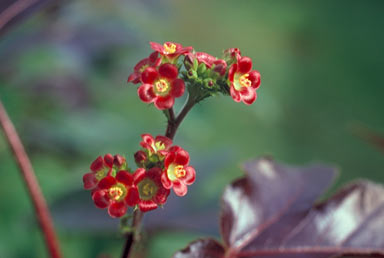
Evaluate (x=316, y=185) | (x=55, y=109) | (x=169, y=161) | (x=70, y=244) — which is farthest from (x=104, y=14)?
(x=169, y=161)

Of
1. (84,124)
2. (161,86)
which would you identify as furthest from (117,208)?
(84,124)

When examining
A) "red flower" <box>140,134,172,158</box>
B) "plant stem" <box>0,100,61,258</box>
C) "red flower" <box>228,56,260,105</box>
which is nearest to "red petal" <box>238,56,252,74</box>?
"red flower" <box>228,56,260,105</box>

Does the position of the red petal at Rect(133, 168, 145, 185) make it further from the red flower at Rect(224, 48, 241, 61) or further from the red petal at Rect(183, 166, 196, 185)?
the red flower at Rect(224, 48, 241, 61)

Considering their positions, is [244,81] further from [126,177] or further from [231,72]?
[126,177]

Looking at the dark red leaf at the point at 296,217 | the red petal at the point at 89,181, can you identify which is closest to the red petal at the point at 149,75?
the red petal at the point at 89,181

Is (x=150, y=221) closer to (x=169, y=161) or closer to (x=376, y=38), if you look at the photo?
(x=169, y=161)
